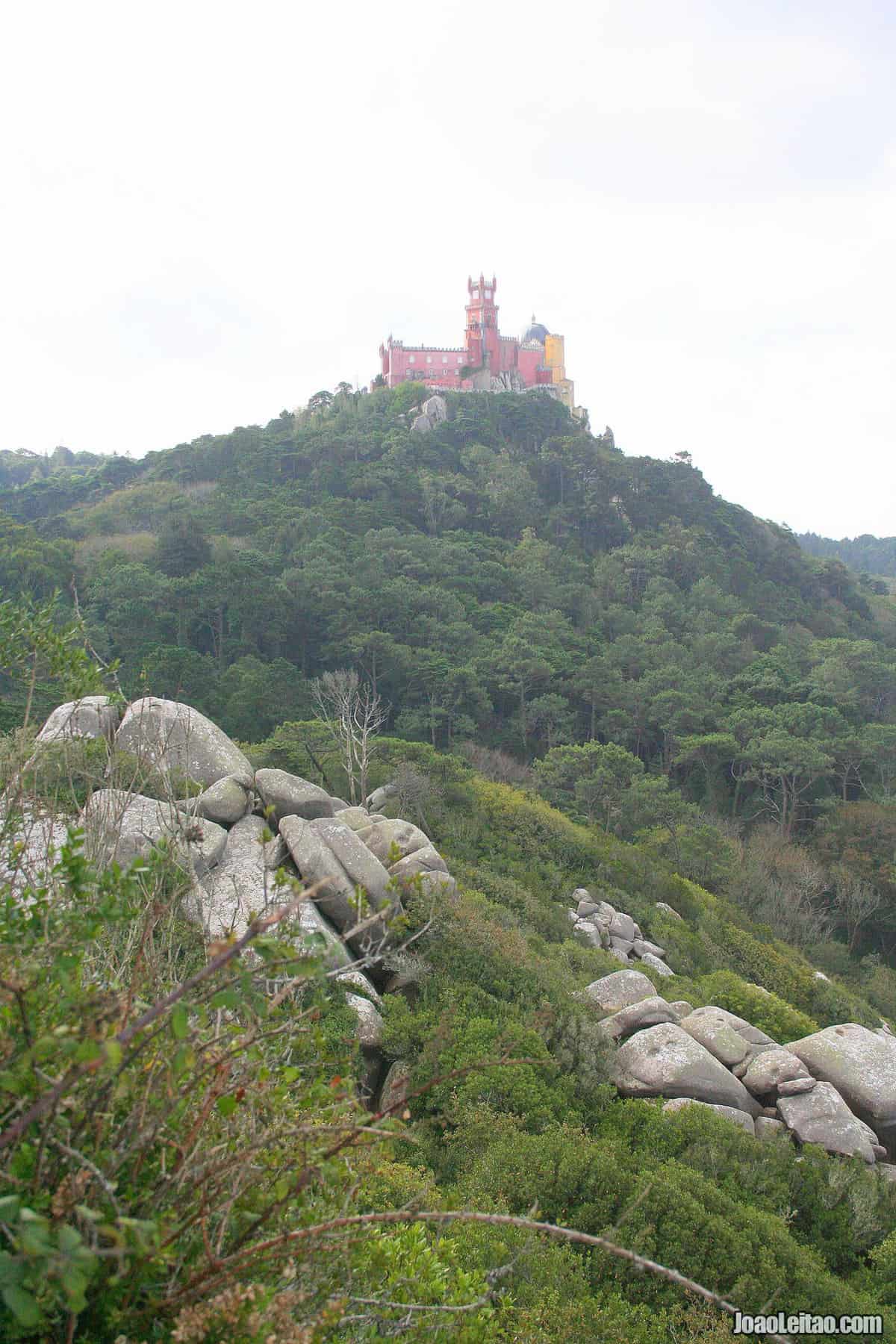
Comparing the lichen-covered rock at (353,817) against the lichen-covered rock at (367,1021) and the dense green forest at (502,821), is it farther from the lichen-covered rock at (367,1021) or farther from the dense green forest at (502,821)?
the lichen-covered rock at (367,1021)

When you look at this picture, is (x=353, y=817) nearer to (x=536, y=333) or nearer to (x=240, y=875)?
(x=240, y=875)

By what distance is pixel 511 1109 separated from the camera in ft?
20.9

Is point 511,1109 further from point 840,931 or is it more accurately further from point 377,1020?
point 840,931

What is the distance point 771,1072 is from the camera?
8.13m

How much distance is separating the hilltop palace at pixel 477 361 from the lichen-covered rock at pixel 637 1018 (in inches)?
1994

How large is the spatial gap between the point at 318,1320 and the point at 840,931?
23668 millimetres

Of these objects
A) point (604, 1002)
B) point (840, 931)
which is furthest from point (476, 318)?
point (604, 1002)

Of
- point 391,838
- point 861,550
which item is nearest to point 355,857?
point 391,838

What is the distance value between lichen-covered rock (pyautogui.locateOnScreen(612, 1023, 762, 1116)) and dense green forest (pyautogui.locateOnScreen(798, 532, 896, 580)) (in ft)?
266

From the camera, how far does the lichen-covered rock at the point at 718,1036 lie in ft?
27.7

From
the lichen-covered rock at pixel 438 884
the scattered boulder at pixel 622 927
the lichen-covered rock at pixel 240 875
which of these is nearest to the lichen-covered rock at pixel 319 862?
the lichen-covered rock at pixel 240 875

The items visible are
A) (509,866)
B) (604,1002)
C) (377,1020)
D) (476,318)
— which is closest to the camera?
(377,1020)

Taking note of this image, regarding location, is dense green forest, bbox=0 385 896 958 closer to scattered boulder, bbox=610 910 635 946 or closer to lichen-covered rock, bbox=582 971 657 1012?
scattered boulder, bbox=610 910 635 946

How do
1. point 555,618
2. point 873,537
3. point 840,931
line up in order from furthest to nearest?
point 873,537, point 555,618, point 840,931
